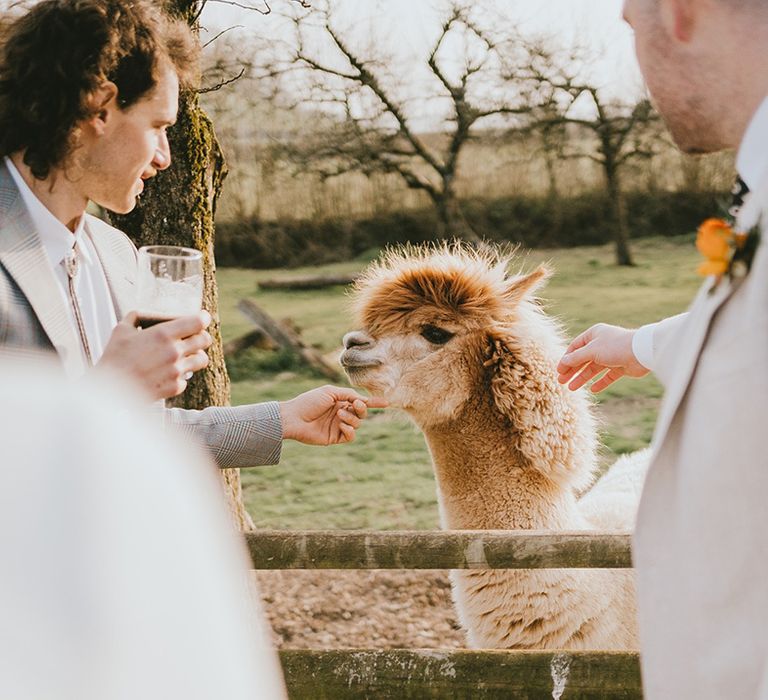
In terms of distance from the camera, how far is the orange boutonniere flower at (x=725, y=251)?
1.19 m

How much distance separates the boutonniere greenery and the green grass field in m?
2.12

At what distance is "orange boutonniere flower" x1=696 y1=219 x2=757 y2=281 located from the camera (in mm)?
1192

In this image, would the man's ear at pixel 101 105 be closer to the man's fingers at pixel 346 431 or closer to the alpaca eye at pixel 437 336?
the man's fingers at pixel 346 431

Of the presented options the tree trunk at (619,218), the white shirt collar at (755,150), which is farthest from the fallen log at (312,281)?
the white shirt collar at (755,150)

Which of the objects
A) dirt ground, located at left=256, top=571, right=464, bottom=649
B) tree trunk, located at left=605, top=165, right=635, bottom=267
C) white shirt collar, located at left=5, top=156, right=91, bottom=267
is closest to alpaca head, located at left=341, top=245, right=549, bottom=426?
white shirt collar, located at left=5, top=156, right=91, bottom=267

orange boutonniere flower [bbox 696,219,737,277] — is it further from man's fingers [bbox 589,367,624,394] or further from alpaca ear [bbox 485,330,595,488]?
alpaca ear [bbox 485,330,595,488]

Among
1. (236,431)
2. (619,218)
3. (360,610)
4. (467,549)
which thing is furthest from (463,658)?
(619,218)

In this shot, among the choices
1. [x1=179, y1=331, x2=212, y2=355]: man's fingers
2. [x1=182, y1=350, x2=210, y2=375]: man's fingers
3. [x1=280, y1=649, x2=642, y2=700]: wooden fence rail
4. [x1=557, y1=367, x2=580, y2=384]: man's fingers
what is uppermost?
[x1=179, y1=331, x2=212, y2=355]: man's fingers

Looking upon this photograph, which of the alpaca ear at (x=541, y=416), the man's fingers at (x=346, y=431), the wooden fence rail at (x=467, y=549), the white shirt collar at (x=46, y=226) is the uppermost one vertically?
the white shirt collar at (x=46, y=226)

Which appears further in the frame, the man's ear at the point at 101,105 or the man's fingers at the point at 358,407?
the man's fingers at the point at 358,407

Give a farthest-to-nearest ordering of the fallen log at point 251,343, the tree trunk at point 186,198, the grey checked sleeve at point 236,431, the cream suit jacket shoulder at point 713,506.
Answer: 1. the fallen log at point 251,343
2. the tree trunk at point 186,198
3. the grey checked sleeve at point 236,431
4. the cream suit jacket shoulder at point 713,506

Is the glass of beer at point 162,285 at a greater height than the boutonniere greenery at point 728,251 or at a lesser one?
greater

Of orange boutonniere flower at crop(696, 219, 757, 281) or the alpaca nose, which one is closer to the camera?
orange boutonniere flower at crop(696, 219, 757, 281)

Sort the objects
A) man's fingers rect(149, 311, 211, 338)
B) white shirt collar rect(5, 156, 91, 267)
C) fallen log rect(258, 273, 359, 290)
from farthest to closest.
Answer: fallen log rect(258, 273, 359, 290), white shirt collar rect(5, 156, 91, 267), man's fingers rect(149, 311, 211, 338)
